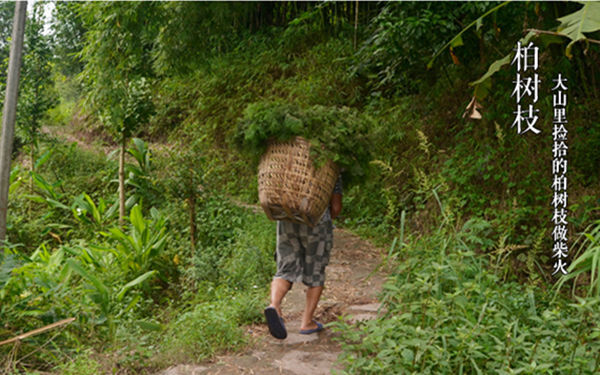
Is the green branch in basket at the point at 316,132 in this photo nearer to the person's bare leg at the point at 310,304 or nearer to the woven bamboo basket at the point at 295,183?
the woven bamboo basket at the point at 295,183

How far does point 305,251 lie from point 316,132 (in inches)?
31.6

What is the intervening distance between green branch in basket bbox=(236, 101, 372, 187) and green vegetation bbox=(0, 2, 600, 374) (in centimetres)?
1

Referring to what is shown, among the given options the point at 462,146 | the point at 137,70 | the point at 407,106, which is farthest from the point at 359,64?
the point at 137,70

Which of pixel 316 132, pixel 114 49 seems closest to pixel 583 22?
pixel 316 132

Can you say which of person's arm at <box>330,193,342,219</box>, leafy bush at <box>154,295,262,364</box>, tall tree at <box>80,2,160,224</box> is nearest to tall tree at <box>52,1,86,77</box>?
tall tree at <box>80,2,160,224</box>

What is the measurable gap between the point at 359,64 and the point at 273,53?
136 inches

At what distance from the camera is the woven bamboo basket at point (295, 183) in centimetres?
333

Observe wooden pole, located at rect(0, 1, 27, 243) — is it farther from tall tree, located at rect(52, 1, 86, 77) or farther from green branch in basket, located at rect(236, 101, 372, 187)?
tall tree, located at rect(52, 1, 86, 77)

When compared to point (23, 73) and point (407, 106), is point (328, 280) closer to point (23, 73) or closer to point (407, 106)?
point (407, 106)

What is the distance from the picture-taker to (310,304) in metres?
3.74

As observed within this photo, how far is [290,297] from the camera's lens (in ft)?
15.5

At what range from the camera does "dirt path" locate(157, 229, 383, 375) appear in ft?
10.7

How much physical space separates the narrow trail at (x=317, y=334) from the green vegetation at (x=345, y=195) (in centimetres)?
17

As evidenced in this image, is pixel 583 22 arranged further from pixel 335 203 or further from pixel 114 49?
pixel 114 49
